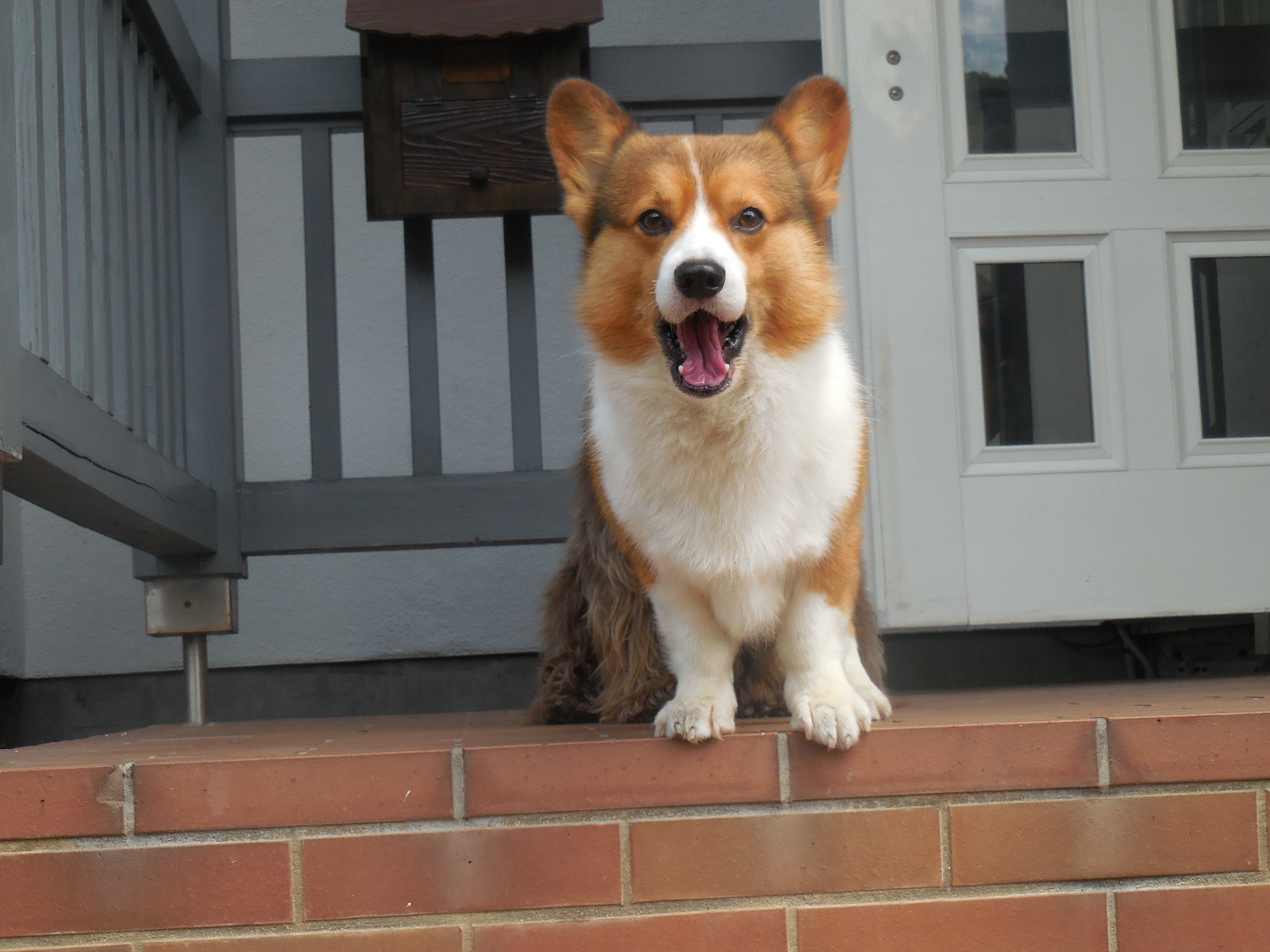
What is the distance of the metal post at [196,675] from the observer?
270 centimetres

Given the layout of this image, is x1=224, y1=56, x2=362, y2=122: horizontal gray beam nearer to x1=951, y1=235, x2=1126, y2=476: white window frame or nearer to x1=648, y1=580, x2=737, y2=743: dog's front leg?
x1=951, y1=235, x2=1126, y2=476: white window frame

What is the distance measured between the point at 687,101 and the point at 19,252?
158 cm

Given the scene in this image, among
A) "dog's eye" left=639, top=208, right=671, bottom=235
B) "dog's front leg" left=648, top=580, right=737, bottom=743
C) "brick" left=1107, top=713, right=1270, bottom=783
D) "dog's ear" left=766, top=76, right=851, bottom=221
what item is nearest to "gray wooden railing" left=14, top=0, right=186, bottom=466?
"dog's eye" left=639, top=208, right=671, bottom=235

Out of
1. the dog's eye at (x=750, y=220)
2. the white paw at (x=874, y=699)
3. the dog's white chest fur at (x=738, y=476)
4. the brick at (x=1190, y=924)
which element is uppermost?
the dog's eye at (x=750, y=220)

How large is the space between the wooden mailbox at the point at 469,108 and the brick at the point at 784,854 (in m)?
1.58

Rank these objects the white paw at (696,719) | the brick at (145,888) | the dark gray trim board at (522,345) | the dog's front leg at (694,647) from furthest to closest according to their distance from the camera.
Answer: the dark gray trim board at (522,345)
the dog's front leg at (694,647)
the white paw at (696,719)
the brick at (145,888)

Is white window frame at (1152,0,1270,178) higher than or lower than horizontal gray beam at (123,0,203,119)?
lower

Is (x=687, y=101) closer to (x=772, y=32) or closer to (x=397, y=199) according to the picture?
(x=397, y=199)

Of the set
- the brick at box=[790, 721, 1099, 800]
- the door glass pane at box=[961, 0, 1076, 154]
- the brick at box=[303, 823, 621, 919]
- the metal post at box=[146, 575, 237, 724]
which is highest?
the door glass pane at box=[961, 0, 1076, 154]

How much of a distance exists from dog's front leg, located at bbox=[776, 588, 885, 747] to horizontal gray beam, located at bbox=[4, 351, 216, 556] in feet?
3.80

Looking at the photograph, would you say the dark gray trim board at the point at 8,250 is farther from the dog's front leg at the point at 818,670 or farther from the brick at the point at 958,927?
the brick at the point at 958,927

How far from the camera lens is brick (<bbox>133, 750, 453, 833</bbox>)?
5.03 feet

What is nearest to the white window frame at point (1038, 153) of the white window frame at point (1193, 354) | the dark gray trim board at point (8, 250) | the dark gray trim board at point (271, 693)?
the white window frame at point (1193, 354)

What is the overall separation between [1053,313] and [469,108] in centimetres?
141
